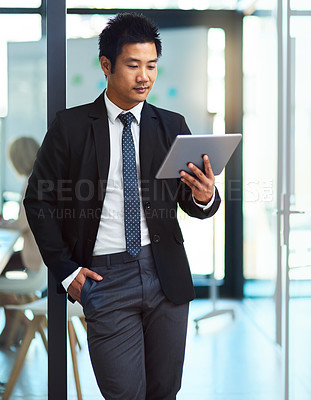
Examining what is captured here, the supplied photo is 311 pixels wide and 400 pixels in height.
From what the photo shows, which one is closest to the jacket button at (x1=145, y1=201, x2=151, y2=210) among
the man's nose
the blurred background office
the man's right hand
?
the man's right hand

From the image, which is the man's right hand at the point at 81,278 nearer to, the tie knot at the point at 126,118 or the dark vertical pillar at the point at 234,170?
the tie knot at the point at 126,118

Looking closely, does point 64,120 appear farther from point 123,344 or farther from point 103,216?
point 123,344

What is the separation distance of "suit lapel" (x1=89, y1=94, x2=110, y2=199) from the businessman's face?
3.9 inches

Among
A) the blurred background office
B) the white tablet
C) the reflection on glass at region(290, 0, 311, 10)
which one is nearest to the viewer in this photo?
the white tablet

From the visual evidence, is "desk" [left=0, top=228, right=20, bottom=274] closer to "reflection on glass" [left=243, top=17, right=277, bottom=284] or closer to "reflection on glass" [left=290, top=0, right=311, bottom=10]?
"reflection on glass" [left=290, top=0, right=311, bottom=10]

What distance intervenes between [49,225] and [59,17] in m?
0.71

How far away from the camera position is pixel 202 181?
1.62m

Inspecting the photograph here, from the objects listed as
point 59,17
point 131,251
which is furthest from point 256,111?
point 131,251

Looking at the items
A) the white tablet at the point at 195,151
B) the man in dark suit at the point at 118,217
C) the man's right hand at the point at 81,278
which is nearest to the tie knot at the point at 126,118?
the man in dark suit at the point at 118,217

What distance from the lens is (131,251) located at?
1.67 metres

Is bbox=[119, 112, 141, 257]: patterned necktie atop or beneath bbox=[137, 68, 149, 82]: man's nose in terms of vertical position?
beneath

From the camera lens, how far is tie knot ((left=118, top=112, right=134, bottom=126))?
1736 mm

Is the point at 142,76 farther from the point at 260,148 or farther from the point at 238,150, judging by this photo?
the point at 238,150

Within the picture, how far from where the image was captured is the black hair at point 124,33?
1.63m
